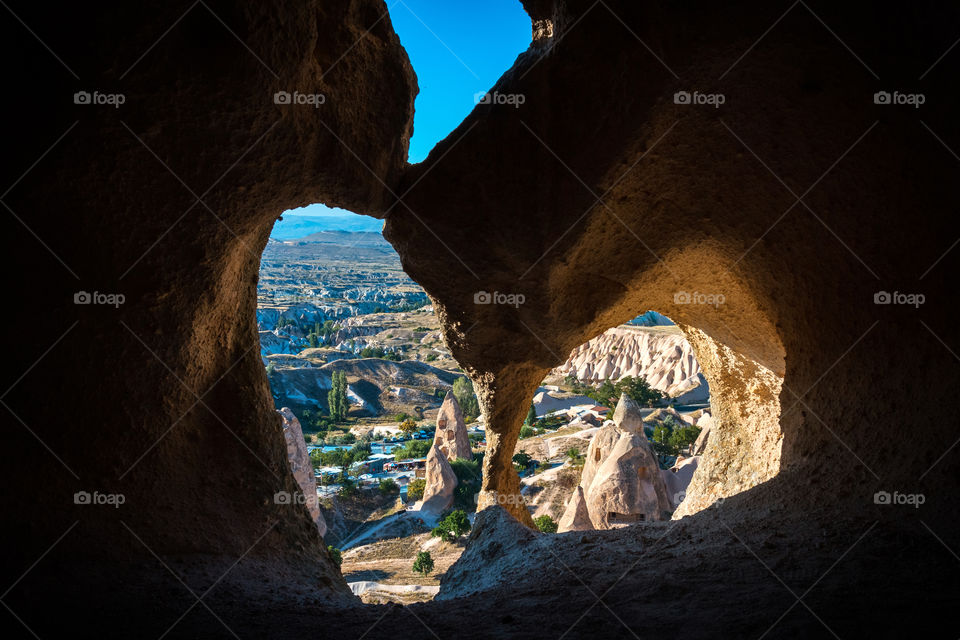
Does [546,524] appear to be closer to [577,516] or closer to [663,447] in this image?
[577,516]

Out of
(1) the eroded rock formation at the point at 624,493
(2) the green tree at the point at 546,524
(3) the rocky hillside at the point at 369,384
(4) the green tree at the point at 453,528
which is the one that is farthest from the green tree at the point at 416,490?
(3) the rocky hillside at the point at 369,384

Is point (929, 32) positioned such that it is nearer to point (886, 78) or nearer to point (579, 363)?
point (886, 78)

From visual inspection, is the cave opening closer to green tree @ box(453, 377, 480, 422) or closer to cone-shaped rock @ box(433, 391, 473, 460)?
cone-shaped rock @ box(433, 391, 473, 460)

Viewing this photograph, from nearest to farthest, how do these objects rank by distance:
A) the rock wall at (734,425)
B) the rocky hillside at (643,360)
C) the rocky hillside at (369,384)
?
the rock wall at (734,425)
the rocky hillside at (643,360)
the rocky hillside at (369,384)

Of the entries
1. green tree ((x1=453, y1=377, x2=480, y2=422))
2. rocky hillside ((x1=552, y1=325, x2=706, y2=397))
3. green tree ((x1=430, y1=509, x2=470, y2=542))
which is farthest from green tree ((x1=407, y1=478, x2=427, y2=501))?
rocky hillside ((x1=552, y1=325, x2=706, y2=397))

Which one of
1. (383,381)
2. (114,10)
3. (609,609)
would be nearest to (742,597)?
(609,609)

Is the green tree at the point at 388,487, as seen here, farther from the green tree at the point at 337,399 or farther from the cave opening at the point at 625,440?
the green tree at the point at 337,399
